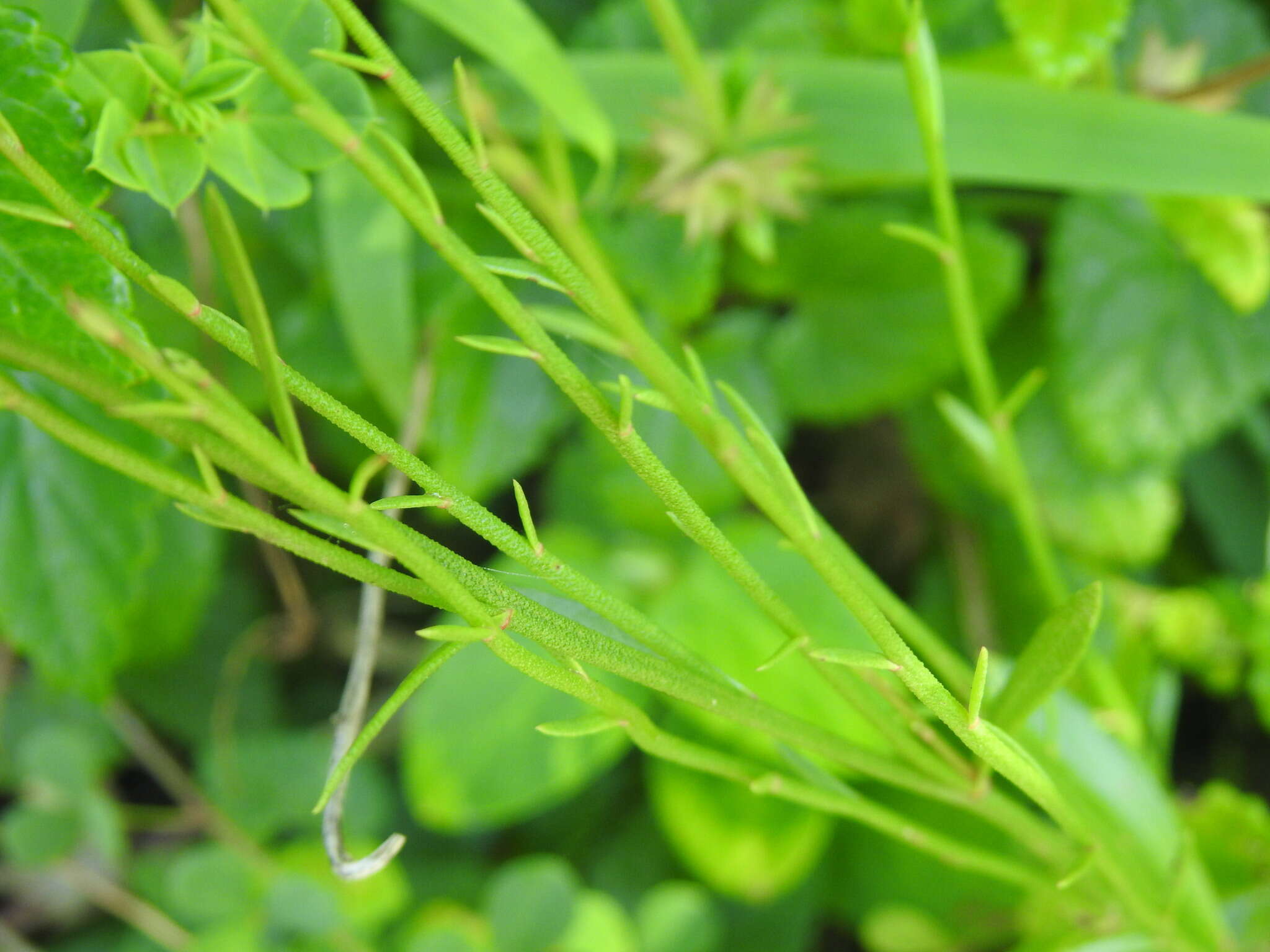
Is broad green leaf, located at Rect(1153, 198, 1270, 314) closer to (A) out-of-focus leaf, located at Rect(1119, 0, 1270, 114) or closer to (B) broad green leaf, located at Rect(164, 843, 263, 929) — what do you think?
(A) out-of-focus leaf, located at Rect(1119, 0, 1270, 114)

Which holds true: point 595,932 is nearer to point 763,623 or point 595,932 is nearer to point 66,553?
point 763,623

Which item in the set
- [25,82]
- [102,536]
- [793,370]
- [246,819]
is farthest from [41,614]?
[793,370]

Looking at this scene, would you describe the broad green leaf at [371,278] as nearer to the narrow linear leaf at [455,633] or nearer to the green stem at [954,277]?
the green stem at [954,277]

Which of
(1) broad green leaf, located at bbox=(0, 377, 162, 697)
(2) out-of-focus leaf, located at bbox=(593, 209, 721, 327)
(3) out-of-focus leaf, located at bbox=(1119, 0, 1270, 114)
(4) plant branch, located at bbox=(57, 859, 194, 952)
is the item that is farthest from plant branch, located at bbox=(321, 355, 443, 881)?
(3) out-of-focus leaf, located at bbox=(1119, 0, 1270, 114)

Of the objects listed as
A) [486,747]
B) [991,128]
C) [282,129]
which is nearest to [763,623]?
[486,747]

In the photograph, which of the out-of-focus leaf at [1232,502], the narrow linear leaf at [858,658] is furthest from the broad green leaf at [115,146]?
the out-of-focus leaf at [1232,502]

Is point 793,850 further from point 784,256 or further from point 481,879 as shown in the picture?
point 784,256

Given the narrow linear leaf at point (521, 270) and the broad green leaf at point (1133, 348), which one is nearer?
the narrow linear leaf at point (521, 270)
